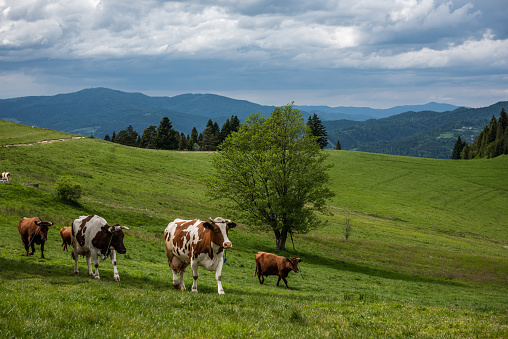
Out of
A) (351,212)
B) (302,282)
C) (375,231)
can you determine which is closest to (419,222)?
(351,212)

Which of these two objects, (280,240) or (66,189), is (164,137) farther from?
(280,240)

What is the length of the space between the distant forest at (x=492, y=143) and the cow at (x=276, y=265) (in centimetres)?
17704

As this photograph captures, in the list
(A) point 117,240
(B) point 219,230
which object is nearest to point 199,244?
(B) point 219,230

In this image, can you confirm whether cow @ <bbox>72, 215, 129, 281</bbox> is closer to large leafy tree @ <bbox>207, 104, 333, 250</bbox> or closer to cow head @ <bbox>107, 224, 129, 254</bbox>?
Answer: cow head @ <bbox>107, 224, 129, 254</bbox>

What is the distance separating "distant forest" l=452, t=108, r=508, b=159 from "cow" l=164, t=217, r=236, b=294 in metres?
186

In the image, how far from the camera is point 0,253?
19.9 meters

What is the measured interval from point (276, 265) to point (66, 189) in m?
25.4

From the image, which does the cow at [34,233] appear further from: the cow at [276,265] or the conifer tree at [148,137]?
the conifer tree at [148,137]

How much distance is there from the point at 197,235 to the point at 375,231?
186ft

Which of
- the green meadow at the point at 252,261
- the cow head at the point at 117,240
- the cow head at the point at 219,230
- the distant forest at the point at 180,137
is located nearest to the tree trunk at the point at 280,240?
the green meadow at the point at 252,261

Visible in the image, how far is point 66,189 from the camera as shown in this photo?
37.7m

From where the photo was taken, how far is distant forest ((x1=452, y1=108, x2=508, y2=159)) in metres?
167

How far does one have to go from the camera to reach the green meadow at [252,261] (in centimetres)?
939

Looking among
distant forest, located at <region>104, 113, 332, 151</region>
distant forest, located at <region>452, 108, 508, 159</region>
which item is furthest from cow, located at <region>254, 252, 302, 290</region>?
distant forest, located at <region>452, 108, 508, 159</region>
